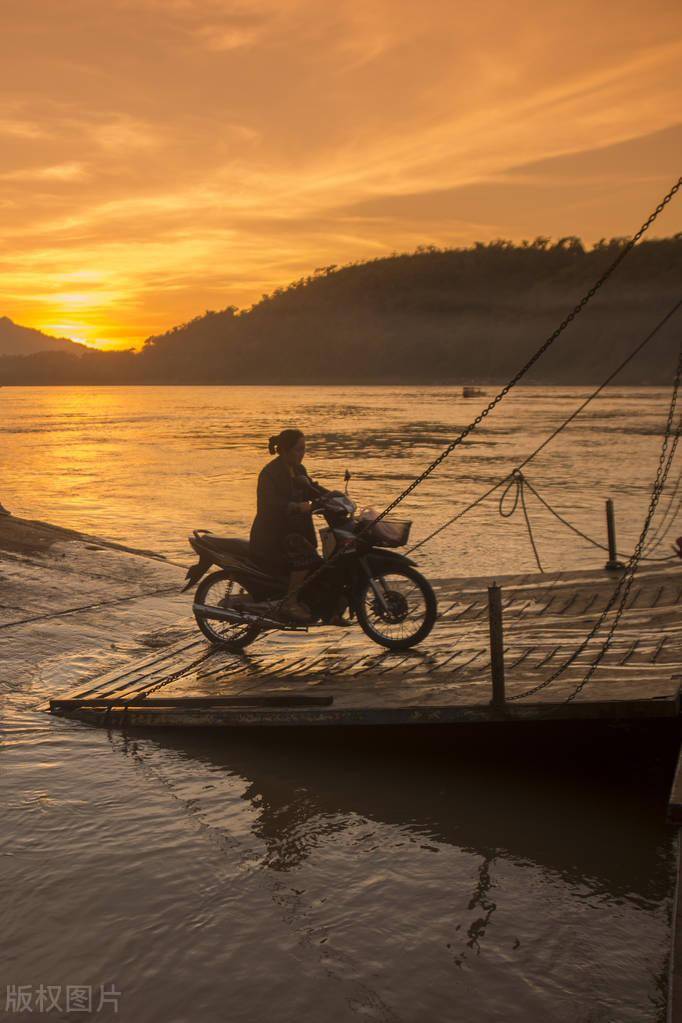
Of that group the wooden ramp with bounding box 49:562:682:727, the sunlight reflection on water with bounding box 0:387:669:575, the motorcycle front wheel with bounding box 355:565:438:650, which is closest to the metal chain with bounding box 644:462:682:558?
the sunlight reflection on water with bounding box 0:387:669:575

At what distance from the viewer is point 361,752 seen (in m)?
7.11

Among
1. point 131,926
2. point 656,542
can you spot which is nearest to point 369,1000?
point 131,926

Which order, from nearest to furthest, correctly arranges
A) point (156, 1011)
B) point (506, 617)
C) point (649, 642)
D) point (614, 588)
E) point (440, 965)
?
point (156, 1011), point (440, 965), point (649, 642), point (506, 617), point (614, 588)

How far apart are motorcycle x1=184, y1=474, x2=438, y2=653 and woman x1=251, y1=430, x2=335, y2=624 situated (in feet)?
0.27

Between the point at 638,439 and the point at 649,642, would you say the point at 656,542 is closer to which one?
the point at 649,642

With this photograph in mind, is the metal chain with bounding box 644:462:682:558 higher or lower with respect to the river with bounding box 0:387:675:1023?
higher

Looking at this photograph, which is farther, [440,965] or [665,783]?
[665,783]

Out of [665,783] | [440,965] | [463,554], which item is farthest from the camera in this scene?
[463,554]

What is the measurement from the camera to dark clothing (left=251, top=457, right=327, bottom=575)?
28.1ft

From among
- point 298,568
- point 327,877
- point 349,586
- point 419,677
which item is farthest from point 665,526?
point 327,877

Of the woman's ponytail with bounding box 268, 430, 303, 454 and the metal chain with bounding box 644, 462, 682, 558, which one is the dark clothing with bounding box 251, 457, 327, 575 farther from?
the metal chain with bounding box 644, 462, 682, 558

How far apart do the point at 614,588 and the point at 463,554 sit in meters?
6.97

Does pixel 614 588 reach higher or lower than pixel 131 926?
higher

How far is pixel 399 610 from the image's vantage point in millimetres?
8656
